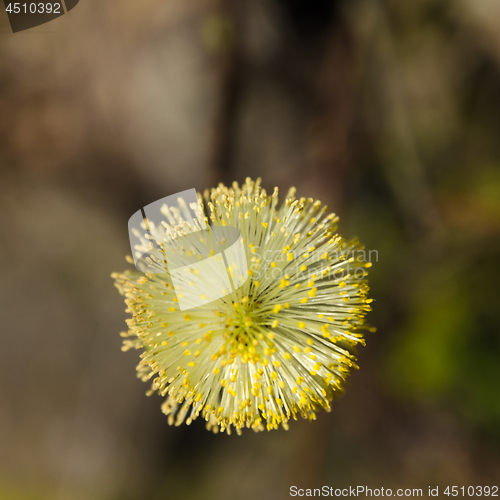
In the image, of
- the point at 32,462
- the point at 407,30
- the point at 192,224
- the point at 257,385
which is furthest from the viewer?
the point at 32,462

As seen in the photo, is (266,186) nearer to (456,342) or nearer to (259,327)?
(259,327)

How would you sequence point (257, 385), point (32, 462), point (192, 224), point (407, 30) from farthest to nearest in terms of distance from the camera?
point (32, 462), point (407, 30), point (192, 224), point (257, 385)

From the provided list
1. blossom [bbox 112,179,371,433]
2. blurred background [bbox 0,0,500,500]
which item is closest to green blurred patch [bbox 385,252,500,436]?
blurred background [bbox 0,0,500,500]

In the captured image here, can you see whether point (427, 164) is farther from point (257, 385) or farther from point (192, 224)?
point (257, 385)

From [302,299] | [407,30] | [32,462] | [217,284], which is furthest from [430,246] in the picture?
[32,462]

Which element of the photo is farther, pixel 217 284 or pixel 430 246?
pixel 430 246

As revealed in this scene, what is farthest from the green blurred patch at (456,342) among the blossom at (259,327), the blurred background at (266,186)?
the blossom at (259,327)

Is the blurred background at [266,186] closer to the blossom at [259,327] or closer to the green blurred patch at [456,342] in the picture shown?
the green blurred patch at [456,342]

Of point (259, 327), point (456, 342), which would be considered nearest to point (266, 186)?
point (259, 327)
